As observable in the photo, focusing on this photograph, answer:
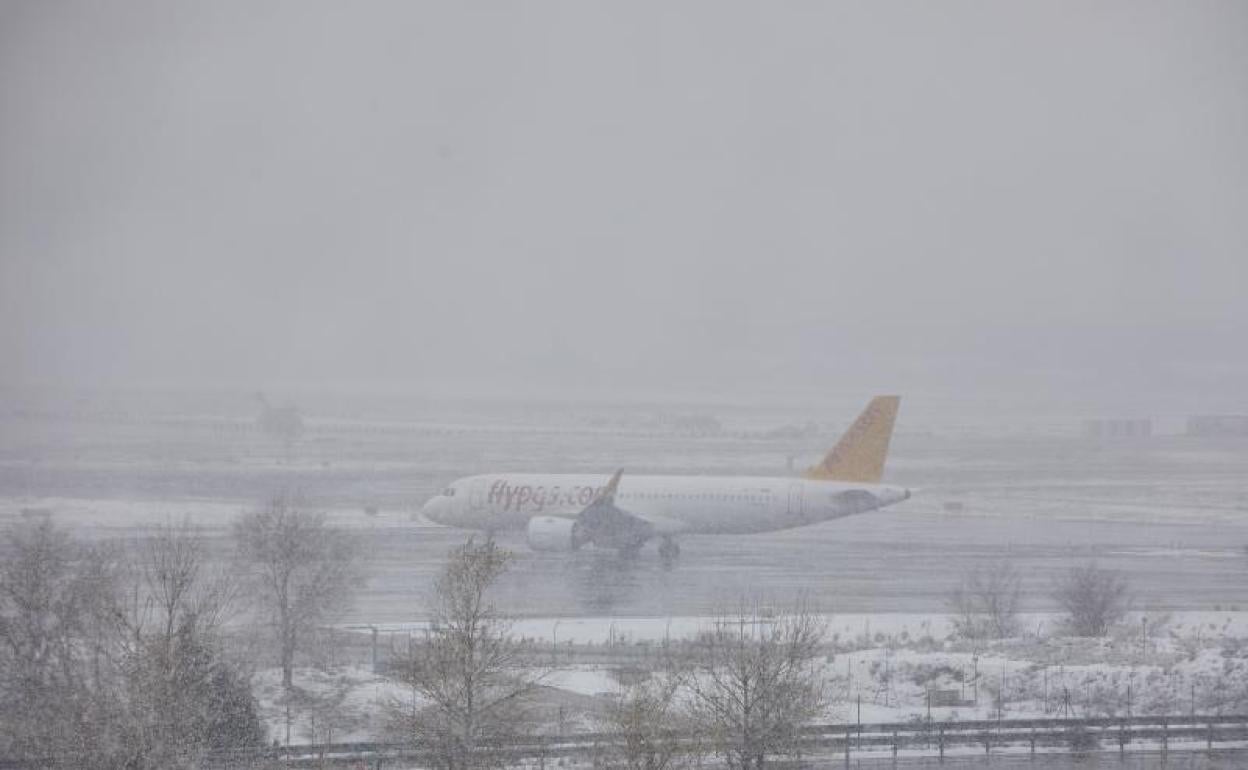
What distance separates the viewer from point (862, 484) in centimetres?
6588

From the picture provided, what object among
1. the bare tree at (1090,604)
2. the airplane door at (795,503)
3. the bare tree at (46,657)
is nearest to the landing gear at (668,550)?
the airplane door at (795,503)

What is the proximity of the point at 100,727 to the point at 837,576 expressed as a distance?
3725 centimetres

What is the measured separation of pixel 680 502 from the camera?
65.1 m

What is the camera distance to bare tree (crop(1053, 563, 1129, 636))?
42.9 m

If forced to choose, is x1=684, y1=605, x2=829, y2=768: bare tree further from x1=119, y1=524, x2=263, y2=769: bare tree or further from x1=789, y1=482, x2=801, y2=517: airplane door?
x1=789, y1=482, x2=801, y2=517: airplane door

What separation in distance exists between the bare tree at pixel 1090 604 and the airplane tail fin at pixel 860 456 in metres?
16.2

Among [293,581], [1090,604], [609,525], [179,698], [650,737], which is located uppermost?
[609,525]

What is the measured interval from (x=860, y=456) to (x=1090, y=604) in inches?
902

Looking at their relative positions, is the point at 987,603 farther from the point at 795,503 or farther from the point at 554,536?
the point at 554,536

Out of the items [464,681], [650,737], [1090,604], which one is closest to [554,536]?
[1090,604]

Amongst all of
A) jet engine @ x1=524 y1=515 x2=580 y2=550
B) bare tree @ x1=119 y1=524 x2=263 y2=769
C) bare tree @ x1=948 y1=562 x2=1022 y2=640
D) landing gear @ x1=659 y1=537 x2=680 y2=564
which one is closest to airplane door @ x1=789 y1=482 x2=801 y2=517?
landing gear @ x1=659 y1=537 x2=680 y2=564

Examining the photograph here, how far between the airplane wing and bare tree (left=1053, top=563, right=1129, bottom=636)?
19204 millimetres

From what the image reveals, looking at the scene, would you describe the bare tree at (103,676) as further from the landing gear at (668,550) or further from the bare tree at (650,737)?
the landing gear at (668,550)

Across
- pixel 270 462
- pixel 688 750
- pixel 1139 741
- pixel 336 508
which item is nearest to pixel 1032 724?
pixel 1139 741
